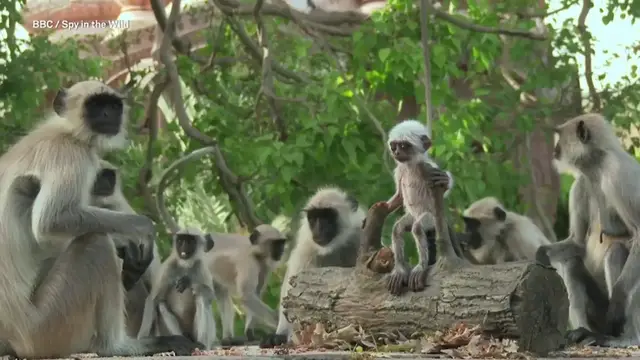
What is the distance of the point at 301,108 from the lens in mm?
7359

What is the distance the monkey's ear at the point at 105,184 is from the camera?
5438 mm

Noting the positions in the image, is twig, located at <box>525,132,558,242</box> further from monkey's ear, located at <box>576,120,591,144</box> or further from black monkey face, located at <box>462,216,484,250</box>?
monkey's ear, located at <box>576,120,591,144</box>

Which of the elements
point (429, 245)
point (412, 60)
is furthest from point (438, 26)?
point (429, 245)

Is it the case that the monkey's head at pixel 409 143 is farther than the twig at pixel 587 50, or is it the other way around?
the twig at pixel 587 50

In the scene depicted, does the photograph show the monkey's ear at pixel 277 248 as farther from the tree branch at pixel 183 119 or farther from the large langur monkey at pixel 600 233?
the large langur monkey at pixel 600 233

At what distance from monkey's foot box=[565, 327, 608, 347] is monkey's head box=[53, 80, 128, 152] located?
8.05 feet

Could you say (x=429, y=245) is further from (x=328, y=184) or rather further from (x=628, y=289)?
(x=328, y=184)

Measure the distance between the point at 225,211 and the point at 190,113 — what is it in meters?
1.00

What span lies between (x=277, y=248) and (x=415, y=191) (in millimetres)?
2935

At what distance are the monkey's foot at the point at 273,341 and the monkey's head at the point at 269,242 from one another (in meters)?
1.40

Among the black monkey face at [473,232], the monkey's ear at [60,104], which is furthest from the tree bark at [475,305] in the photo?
the black monkey face at [473,232]

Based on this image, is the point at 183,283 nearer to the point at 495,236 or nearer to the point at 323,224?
the point at 323,224

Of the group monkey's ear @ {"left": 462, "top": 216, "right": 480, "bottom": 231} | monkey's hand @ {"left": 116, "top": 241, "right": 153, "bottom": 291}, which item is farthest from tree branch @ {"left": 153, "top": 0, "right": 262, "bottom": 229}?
monkey's hand @ {"left": 116, "top": 241, "right": 153, "bottom": 291}
